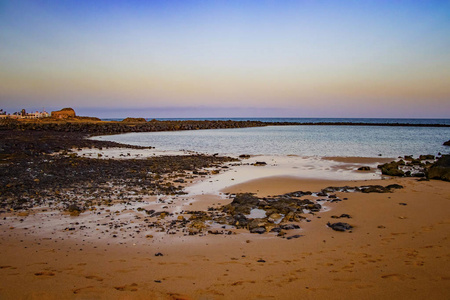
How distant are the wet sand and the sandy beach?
18mm

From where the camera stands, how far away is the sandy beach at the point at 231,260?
193 inches

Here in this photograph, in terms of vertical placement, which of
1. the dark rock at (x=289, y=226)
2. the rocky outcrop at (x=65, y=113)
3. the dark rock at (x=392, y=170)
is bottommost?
the dark rock at (x=289, y=226)

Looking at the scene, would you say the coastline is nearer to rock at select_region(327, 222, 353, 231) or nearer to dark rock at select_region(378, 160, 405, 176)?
rock at select_region(327, 222, 353, 231)

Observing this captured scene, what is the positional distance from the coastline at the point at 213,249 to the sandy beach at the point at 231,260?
0.02 meters

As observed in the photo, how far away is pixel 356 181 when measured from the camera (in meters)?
15.0

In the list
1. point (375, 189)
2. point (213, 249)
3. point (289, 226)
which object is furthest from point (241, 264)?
point (375, 189)

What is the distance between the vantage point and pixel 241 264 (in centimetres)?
598

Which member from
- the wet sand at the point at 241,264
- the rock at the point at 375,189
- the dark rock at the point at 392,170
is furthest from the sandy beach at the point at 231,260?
the dark rock at the point at 392,170

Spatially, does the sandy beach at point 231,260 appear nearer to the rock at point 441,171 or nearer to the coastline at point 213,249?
the coastline at point 213,249

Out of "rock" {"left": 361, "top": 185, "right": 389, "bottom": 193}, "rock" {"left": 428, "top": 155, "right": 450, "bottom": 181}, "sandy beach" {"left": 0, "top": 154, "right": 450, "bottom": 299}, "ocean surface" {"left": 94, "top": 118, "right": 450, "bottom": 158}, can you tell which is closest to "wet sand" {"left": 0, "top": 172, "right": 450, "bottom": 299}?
"sandy beach" {"left": 0, "top": 154, "right": 450, "bottom": 299}

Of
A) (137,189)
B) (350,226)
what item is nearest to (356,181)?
(350,226)

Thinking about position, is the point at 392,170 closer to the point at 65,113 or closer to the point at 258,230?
the point at 258,230

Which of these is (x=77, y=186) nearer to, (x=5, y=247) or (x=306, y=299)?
(x=5, y=247)

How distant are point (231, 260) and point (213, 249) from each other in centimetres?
71
